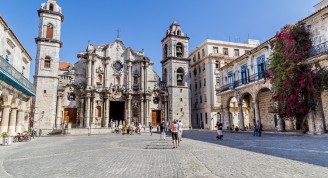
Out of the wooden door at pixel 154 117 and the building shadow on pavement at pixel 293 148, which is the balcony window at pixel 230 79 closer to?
Result: the wooden door at pixel 154 117

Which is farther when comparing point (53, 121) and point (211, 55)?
point (211, 55)

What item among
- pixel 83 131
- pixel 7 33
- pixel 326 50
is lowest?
pixel 83 131

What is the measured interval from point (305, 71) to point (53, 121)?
1211 inches

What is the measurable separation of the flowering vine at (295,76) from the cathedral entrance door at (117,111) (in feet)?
84.2

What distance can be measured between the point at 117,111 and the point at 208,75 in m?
17.9

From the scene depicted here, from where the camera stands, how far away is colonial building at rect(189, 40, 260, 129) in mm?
39625

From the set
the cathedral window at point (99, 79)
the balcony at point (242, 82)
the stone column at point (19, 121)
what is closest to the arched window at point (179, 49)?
the balcony at point (242, 82)

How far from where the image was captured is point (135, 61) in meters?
39.7

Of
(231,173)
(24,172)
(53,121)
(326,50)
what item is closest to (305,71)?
(326,50)

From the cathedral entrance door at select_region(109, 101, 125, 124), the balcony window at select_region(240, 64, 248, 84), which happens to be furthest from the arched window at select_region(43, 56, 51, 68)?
the balcony window at select_region(240, 64, 248, 84)

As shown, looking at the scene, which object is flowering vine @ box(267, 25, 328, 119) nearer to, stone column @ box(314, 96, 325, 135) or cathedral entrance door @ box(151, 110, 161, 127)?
stone column @ box(314, 96, 325, 135)

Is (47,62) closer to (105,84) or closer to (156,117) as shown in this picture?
(105,84)

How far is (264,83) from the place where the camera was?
22.8m

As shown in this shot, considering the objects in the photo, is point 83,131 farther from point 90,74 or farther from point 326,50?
point 326,50
